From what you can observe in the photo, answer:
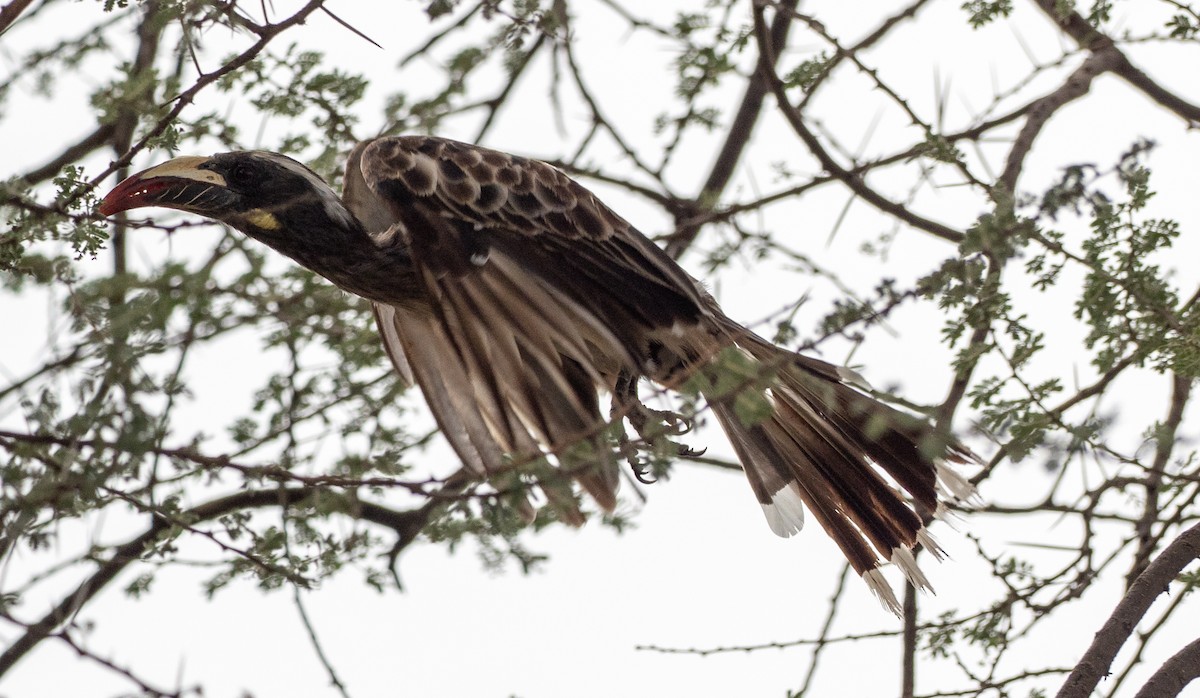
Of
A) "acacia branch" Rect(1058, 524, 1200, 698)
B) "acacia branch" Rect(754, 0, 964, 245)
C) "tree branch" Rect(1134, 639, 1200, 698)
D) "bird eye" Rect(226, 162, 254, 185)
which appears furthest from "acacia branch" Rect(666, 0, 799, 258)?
"tree branch" Rect(1134, 639, 1200, 698)

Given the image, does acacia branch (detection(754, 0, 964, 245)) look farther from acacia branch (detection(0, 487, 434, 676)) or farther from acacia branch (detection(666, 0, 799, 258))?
acacia branch (detection(0, 487, 434, 676))

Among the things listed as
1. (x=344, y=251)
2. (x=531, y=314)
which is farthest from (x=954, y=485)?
(x=344, y=251)

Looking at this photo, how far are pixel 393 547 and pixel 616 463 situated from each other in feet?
6.21

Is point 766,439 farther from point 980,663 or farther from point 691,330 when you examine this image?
point 980,663

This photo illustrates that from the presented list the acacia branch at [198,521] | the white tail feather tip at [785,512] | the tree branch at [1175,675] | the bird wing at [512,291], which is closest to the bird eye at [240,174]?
the bird wing at [512,291]

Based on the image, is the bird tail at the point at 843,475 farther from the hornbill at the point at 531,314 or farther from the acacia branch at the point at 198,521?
the acacia branch at the point at 198,521

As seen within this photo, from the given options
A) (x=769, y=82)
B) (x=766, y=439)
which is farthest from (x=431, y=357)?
(x=769, y=82)

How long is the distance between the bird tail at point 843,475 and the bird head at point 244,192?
1161 millimetres

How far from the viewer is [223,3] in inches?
102

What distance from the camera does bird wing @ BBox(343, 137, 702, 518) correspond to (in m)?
2.90

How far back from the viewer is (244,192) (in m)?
3.57

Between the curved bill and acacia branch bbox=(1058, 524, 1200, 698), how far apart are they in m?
2.32

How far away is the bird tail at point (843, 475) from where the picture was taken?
3.62 metres

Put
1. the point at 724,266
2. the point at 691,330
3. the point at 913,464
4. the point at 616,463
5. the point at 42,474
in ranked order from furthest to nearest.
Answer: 1. the point at 724,266
2. the point at 913,464
3. the point at 691,330
4. the point at 42,474
5. the point at 616,463
